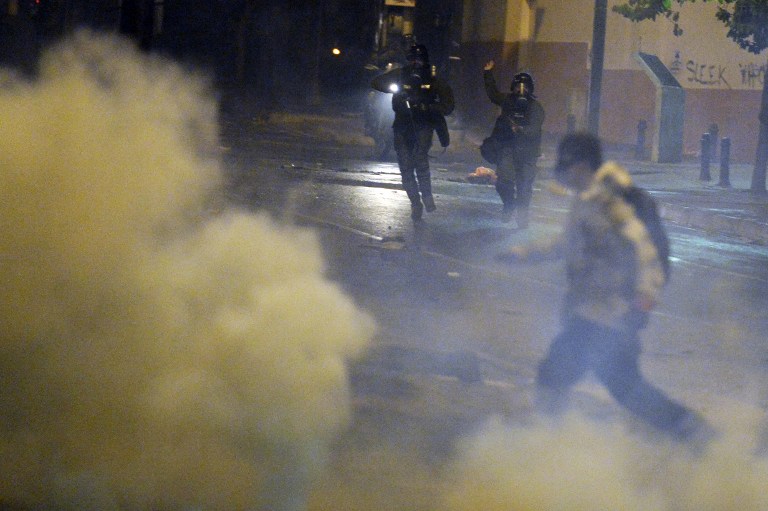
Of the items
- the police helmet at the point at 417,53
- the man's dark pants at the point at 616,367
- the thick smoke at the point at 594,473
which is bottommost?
the thick smoke at the point at 594,473

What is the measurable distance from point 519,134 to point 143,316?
21.9ft

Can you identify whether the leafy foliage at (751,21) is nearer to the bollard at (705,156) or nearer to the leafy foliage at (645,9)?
the leafy foliage at (645,9)

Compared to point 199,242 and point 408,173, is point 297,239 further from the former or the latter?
point 408,173

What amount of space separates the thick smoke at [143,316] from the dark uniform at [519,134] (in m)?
5.48

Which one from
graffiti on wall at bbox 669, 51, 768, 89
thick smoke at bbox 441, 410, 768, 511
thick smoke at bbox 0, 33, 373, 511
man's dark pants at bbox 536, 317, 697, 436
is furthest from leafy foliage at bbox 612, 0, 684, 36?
man's dark pants at bbox 536, 317, 697, 436

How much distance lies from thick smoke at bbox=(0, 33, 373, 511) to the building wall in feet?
71.0

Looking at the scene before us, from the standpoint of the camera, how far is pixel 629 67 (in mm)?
28969

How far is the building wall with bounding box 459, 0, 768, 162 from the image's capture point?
90.8 ft

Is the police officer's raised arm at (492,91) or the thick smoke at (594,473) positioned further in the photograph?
the police officer's raised arm at (492,91)

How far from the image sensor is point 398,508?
4355 mm

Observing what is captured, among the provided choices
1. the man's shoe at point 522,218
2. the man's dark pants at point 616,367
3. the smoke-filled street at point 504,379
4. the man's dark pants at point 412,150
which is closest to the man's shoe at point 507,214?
the smoke-filled street at point 504,379

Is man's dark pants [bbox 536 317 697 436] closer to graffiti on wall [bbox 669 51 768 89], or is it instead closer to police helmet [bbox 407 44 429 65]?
police helmet [bbox 407 44 429 65]

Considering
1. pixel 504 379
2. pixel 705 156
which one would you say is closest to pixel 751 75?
pixel 705 156

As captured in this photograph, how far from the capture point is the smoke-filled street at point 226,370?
4.55 metres
